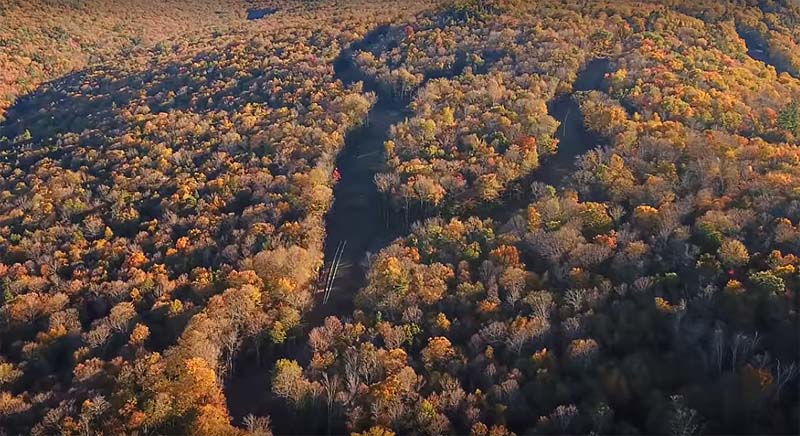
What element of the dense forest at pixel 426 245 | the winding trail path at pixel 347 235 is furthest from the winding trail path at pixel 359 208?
the dense forest at pixel 426 245

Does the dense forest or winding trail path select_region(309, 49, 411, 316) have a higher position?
the dense forest

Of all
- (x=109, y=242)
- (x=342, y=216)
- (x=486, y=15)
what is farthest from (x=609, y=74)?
(x=109, y=242)

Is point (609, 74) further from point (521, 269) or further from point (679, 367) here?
point (679, 367)

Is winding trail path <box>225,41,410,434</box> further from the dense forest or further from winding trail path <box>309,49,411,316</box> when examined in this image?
the dense forest

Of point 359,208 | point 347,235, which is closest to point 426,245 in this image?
point 347,235

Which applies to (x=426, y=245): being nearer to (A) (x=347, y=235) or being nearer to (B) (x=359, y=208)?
(A) (x=347, y=235)

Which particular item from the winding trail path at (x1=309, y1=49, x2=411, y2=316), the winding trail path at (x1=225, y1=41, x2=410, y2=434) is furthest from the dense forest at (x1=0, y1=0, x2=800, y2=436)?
the winding trail path at (x1=309, y1=49, x2=411, y2=316)

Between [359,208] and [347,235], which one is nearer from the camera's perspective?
[347,235]

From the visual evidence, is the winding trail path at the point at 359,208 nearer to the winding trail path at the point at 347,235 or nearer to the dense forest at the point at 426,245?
the winding trail path at the point at 347,235
